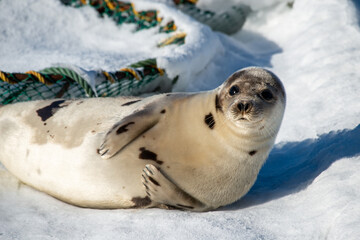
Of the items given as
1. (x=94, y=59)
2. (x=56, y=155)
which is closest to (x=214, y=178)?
(x=56, y=155)

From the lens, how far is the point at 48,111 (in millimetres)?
3412

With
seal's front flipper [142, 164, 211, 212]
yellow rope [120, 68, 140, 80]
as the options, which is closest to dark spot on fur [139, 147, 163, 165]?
seal's front flipper [142, 164, 211, 212]

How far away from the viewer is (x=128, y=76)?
174 inches

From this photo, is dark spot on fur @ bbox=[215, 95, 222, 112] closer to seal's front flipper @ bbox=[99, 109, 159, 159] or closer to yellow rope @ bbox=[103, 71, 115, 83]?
seal's front flipper @ bbox=[99, 109, 159, 159]

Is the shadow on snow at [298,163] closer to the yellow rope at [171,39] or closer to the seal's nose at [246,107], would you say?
the seal's nose at [246,107]

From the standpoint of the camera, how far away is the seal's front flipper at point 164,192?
2.85 metres

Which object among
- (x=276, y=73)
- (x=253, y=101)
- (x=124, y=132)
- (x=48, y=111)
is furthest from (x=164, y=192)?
(x=276, y=73)

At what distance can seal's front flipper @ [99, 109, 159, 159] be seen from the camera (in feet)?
9.57

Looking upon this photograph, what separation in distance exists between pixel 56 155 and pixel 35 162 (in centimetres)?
18

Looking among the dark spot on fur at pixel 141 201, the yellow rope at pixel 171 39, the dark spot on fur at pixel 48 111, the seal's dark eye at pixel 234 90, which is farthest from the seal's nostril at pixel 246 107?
the yellow rope at pixel 171 39

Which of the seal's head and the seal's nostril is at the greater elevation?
the seal's nostril

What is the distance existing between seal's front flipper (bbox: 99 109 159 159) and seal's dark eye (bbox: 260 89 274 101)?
646 millimetres

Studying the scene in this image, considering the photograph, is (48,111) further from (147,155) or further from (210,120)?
(210,120)

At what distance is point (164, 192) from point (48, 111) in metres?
1.06
